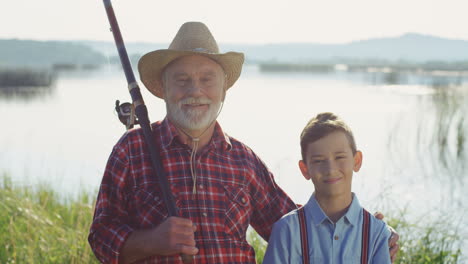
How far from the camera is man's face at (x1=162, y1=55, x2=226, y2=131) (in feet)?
9.61

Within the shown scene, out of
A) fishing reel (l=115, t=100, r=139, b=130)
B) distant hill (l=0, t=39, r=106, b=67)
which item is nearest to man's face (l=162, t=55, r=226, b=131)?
fishing reel (l=115, t=100, r=139, b=130)

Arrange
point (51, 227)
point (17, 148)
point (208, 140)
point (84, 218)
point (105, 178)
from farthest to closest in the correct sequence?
1. point (17, 148)
2. point (84, 218)
3. point (51, 227)
4. point (208, 140)
5. point (105, 178)

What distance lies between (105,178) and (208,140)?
1.94ft

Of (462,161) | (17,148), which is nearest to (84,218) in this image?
(462,161)

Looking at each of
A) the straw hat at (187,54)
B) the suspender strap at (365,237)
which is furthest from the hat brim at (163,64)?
the suspender strap at (365,237)

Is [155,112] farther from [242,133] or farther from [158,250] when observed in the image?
[158,250]

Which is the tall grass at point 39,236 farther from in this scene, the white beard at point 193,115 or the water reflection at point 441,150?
the water reflection at point 441,150

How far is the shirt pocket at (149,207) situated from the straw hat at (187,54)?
65 centimetres

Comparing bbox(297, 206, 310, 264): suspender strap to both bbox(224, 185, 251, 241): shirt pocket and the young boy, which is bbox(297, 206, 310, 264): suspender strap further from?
bbox(224, 185, 251, 241): shirt pocket

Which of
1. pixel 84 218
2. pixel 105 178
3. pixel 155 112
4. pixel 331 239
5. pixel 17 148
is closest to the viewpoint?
pixel 331 239

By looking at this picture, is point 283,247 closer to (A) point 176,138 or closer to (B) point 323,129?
(B) point 323,129

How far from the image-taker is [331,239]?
2602 mm

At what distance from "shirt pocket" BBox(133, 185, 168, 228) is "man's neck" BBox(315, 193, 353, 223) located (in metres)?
0.76

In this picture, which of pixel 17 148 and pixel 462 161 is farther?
pixel 17 148
